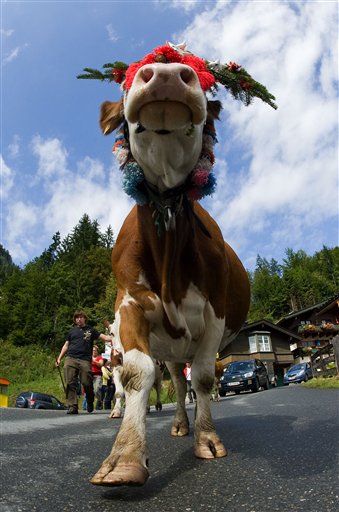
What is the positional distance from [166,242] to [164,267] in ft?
0.58

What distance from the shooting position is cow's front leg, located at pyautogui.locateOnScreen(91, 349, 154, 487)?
2070 millimetres

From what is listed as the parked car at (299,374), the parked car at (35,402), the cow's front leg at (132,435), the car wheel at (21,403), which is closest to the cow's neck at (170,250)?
the cow's front leg at (132,435)

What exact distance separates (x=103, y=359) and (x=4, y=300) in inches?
2187

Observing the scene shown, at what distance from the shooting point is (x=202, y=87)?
9.29ft

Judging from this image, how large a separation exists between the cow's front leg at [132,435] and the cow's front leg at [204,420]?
29.5 inches

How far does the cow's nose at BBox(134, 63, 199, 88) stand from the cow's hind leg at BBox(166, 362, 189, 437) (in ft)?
10.5

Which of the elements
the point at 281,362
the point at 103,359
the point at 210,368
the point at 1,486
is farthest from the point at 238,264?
the point at 281,362

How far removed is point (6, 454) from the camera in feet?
11.4

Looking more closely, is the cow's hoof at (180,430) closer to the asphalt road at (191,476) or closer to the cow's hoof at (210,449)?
the asphalt road at (191,476)

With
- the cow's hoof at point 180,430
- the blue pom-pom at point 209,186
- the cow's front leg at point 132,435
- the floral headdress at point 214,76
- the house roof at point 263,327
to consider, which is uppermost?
the house roof at point 263,327

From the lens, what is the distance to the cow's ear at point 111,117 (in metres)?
3.11

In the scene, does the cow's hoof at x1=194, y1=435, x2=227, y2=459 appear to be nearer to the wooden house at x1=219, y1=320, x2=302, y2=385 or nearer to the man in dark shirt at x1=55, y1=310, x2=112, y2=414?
the man in dark shirt at x1=55, y1=310, x2=112, y2=414

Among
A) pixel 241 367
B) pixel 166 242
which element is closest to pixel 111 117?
pixel 166 242

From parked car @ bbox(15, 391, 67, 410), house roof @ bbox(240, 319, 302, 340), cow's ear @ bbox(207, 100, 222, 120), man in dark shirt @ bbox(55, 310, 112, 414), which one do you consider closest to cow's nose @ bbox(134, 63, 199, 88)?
cow's ear @ bbox(207, 100, 222, 120)
